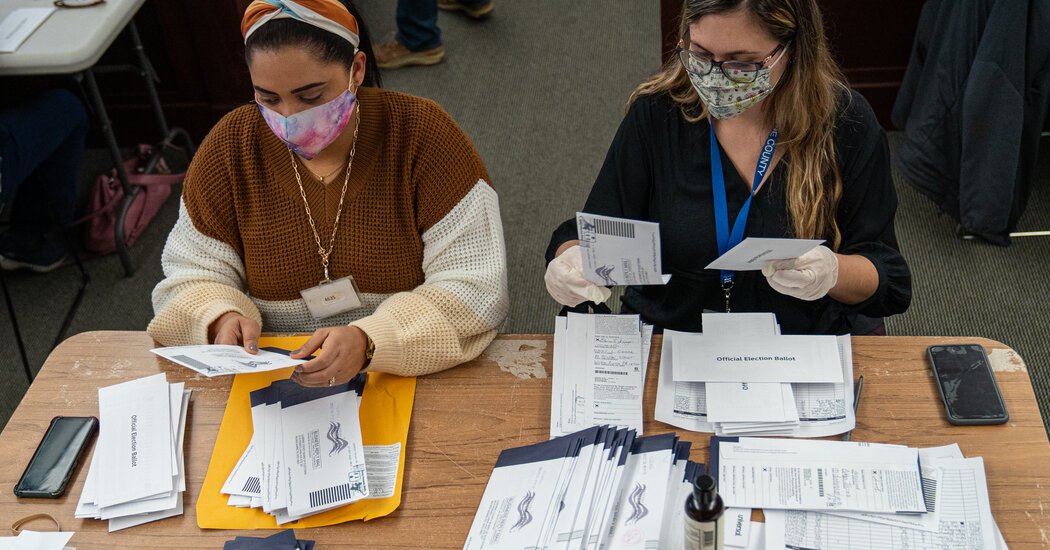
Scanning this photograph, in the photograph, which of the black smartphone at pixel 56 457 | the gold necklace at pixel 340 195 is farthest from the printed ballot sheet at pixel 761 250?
the black smartphone at pixel 56 457

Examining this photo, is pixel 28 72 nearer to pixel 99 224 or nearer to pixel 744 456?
pixel 99 224

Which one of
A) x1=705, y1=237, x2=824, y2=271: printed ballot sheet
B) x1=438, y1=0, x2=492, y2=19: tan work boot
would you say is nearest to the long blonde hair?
x1=705, y1=237, x2=824, y2=271: printed ballot sheet

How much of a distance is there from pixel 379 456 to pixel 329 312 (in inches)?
17.3

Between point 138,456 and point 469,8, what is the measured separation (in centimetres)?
322

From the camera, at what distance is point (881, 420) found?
1.39 m

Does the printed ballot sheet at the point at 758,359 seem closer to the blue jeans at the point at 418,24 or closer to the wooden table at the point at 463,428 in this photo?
the wooden table at the point at 463,428

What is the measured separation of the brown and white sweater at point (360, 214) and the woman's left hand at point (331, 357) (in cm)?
15

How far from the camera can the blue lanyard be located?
1614mm

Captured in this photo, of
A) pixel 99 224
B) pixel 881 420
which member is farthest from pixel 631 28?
pixel 881 420

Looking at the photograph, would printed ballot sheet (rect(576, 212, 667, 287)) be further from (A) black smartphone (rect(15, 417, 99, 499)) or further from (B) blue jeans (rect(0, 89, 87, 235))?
(B) blue jeans (rect(0, 89, 87, 235))

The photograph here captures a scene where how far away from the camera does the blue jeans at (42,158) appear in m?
2.66

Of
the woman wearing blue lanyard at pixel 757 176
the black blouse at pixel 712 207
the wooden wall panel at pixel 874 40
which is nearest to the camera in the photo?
the woman wearing blue lanyard at pixel 757 176

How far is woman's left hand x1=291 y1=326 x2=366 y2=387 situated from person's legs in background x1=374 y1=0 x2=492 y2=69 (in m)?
2.68

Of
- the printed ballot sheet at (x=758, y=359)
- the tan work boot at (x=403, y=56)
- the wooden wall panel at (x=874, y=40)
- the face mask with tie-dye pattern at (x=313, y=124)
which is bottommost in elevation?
the tan work boot at (x=403, y=56)
